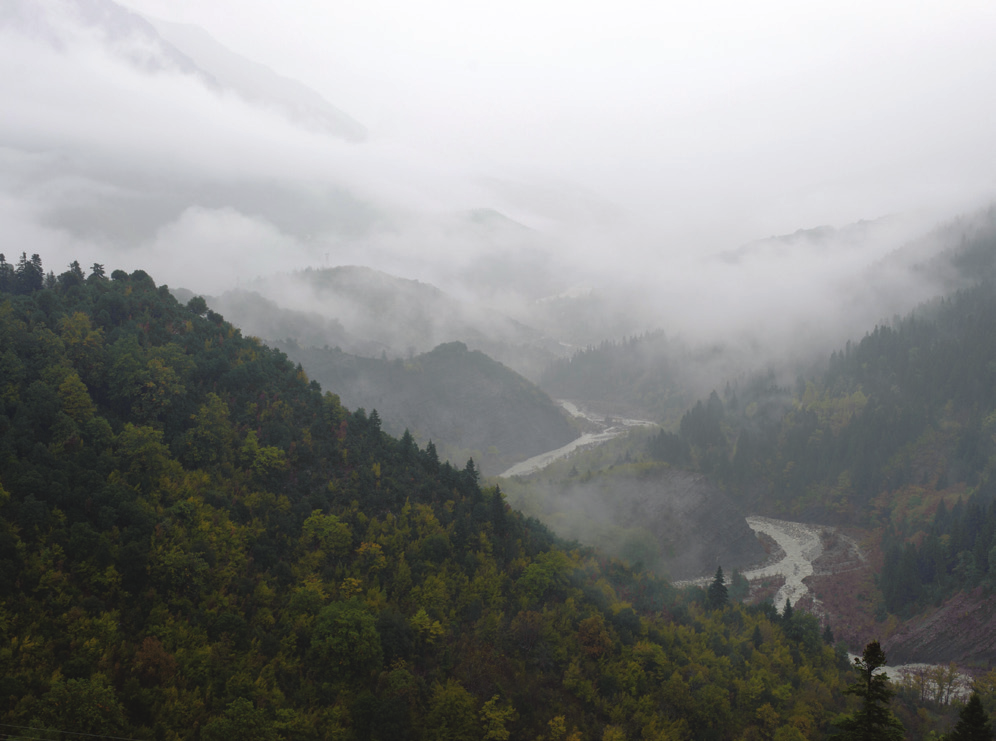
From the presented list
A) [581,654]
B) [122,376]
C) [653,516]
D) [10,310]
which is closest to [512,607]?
[581,654]

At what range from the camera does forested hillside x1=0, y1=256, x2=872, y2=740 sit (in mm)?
53406

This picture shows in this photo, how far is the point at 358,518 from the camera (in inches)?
3196

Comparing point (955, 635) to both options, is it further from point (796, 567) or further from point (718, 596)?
point (796, 567)

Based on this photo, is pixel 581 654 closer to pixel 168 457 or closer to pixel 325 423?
pixel 325 423

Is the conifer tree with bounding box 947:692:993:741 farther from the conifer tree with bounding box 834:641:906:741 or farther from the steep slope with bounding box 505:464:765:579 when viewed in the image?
the steep slope with bounding box 505:464:765:579

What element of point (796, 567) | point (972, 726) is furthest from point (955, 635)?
point (972, 726)

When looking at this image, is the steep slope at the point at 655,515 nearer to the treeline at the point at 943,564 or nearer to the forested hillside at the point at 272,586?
the treeline at the point at 943,564

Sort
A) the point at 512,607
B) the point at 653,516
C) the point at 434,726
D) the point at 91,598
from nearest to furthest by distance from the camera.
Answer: the point at 91,598 < the point at 434,726 < the point at 512,607 < the point at 653,516

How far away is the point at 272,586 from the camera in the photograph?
224 feet

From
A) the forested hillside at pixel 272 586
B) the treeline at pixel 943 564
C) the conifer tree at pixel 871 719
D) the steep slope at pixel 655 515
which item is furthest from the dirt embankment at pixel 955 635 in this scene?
the conifer tree at pixel 871 719

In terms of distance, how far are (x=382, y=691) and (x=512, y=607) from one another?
22409 millimetres

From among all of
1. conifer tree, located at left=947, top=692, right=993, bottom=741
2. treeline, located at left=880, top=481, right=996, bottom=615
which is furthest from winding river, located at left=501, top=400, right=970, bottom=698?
conifer tree, located at left=947, top=692, right=993, bottom=741

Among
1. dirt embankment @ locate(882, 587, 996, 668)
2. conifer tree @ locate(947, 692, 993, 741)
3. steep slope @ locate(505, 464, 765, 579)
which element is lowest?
dirt embankment @ locate(882, 587, 996, 668)

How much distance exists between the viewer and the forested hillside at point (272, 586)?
175 feet
